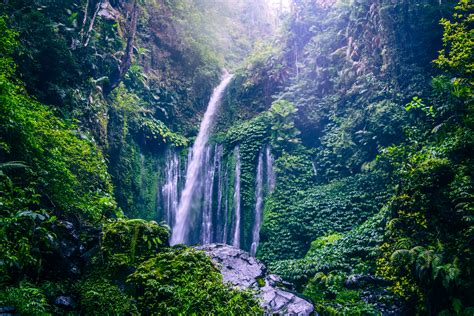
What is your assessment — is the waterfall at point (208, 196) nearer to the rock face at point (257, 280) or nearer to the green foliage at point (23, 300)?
the rock face at point (257, 280)

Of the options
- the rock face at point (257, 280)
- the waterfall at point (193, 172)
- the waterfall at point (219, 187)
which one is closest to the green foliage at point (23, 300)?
the rock face at point (257, 280)

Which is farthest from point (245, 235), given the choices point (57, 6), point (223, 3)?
point (223, 3)

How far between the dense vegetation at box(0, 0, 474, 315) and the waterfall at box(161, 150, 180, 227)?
51cm

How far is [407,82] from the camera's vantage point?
38.4 feet

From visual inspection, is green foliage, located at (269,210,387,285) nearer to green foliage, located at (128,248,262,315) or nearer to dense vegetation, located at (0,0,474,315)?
dense vegetation, located at (0,0,474,315)

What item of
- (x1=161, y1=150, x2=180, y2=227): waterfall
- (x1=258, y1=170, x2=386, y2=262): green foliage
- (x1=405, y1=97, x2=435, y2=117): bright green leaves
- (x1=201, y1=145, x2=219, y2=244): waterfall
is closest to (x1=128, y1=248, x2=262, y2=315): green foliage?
(x1=258, y1=170, x2=386, y2=262): green foliage

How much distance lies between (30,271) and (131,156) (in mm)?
9804

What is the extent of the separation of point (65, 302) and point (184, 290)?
165 centimetres

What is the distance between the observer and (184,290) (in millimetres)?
4844

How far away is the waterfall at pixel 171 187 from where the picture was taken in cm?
1461

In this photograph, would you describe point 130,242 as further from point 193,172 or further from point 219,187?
point 193,172

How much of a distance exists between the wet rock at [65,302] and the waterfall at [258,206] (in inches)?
326

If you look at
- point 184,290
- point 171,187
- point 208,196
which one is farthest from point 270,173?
point 184,290

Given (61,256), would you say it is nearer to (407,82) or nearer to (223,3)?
(407,82)
